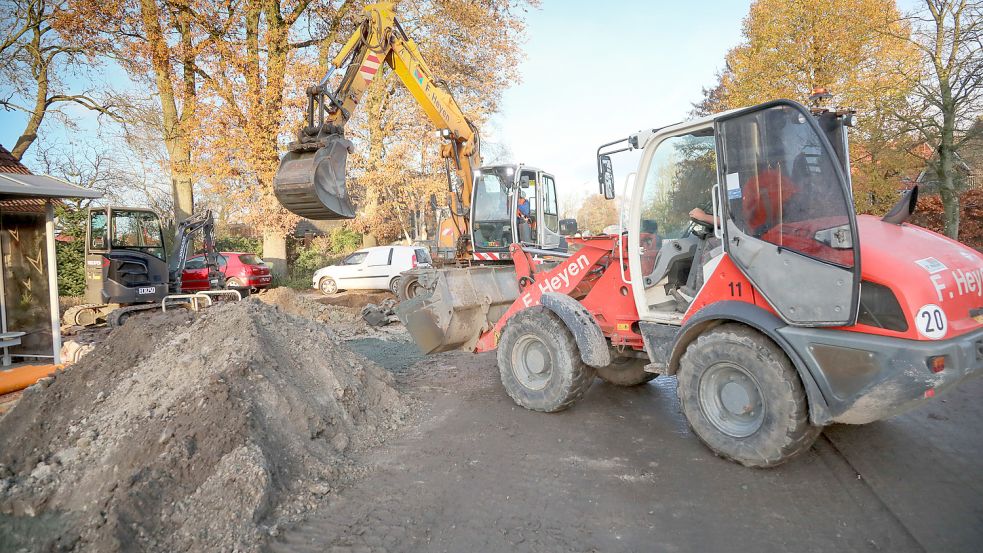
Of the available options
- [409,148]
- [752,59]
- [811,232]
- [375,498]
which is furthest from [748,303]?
[409,148]

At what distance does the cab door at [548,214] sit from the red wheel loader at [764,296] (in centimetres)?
530

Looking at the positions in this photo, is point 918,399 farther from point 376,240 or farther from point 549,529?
point 376,240

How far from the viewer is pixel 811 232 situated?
134 inches

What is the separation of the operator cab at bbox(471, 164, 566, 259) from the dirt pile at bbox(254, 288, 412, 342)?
2437mm

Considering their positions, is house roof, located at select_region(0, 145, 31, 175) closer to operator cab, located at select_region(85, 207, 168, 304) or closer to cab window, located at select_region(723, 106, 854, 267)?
operator cab, located at select_region(85, 207, 168, 304)

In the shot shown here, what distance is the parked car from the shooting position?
16.3 metres

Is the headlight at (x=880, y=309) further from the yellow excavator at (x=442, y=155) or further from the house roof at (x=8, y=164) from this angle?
the house roof at (x=8, y=164)

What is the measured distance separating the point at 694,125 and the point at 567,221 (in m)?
4.92

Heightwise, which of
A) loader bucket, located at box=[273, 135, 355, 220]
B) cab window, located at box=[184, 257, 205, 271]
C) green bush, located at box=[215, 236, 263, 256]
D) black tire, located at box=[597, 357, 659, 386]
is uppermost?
green bush, located at box=[215, 236, 263, 256]

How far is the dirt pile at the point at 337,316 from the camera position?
35.0 feet

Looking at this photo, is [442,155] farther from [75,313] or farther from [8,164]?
[75,313]

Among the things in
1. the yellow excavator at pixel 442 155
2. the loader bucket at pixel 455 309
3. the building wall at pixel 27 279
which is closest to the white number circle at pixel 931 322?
the loader bucket at pixel 455 309

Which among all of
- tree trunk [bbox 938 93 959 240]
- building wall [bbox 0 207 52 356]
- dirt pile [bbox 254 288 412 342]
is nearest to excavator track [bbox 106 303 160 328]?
building wall [bbox 0 207 52 356]

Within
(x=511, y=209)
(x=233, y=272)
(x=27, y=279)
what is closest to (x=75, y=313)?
(x=27, y=279)
